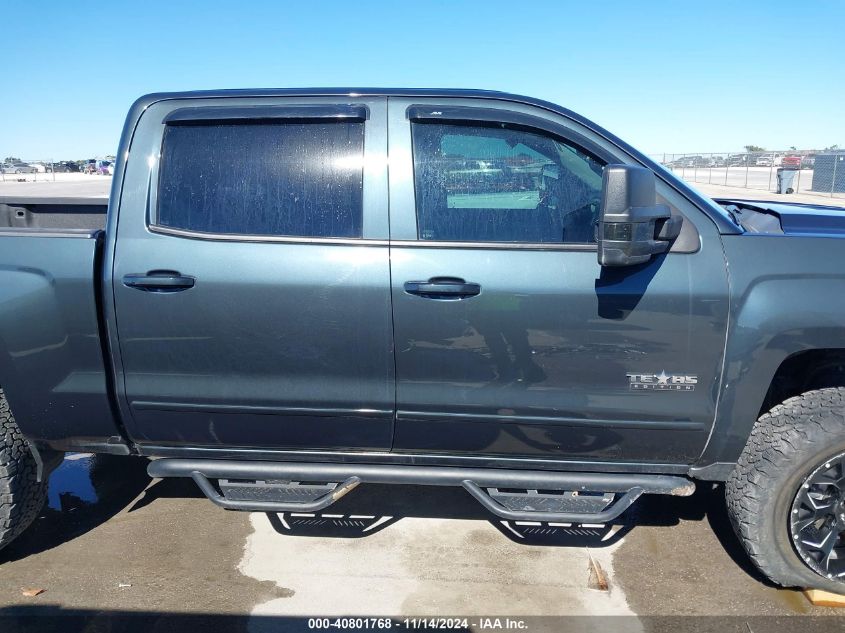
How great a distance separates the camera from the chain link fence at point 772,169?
18875 millimetres

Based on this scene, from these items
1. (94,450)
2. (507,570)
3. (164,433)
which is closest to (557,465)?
(507,570)

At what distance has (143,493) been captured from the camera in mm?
3686

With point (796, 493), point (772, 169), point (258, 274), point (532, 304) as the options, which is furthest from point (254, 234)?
point (772, 169)

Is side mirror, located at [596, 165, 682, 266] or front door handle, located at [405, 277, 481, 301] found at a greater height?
side mirror, located at [596, 165, 682, 266]

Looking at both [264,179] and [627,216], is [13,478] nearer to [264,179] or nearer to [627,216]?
[264,179]

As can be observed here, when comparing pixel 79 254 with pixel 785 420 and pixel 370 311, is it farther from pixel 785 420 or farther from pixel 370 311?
pixel 785 420

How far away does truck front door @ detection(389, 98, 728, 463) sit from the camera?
97.4 inches

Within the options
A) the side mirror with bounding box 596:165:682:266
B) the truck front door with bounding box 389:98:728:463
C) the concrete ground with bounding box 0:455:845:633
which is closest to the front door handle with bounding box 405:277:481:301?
the truck front door with bounding box 389:98:728:463

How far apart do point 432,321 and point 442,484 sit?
0.72 metres

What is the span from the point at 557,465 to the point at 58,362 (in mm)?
2130

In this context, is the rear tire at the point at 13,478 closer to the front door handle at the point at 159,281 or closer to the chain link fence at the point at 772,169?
the front door handle at the point at 159,281

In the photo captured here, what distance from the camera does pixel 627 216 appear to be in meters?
2.23

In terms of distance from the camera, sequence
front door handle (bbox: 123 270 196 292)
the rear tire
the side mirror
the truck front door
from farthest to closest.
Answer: the rear tire, front door handle (bbox: 123 270 196 292), the truck front door, the side mirror

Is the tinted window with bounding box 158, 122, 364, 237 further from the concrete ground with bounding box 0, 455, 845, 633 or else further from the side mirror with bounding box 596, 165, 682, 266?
the concrete ground with bounding box 0, 455, 845, 633
